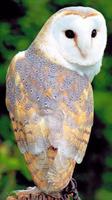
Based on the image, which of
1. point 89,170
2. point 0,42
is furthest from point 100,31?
point 89,170

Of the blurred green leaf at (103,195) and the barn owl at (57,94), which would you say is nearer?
the barn owl at (57,94)

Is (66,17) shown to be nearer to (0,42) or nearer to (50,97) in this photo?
(50,97)

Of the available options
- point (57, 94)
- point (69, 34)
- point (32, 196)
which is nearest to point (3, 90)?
point (69, 34)

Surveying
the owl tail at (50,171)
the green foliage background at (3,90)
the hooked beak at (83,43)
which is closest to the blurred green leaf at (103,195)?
the green foliage background at (3,90)

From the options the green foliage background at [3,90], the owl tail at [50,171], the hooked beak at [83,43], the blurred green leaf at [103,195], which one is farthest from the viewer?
the blurred green leaf at [103,195]

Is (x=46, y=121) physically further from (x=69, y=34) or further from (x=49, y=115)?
(x=69, y=34)

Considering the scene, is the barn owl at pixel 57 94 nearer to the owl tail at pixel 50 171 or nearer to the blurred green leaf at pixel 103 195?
the owl tail at pixel 50 171

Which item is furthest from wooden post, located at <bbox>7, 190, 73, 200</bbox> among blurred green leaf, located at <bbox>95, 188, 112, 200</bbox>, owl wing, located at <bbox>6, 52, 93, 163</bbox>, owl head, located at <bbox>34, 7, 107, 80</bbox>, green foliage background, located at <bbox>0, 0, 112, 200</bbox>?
blurred green leaf, located at <bbox>95, 188, 112, 200</bbox>

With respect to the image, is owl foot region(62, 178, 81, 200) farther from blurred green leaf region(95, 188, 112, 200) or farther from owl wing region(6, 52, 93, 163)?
blurred green leaf region(95, 188, 112, 200)
